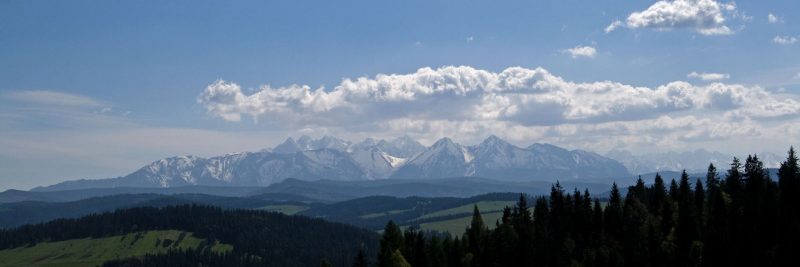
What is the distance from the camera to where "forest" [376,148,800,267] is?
116 metres

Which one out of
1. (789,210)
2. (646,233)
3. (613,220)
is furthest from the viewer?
(613,220)

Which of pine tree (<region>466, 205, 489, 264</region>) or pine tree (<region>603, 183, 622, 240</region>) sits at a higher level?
pine tree (<region>603, 183, 622, 240</region>)

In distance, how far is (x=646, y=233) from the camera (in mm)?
124625

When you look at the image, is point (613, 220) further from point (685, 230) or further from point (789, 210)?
point (789, 210)

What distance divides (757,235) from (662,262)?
14541 mm

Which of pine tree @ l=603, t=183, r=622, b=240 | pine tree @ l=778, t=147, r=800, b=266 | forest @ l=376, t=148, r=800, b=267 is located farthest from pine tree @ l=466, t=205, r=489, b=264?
pine tree @ l=778, t=147, r=800, b=266

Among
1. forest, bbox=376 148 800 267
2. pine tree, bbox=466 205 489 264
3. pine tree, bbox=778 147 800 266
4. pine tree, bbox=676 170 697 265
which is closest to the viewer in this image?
pine tree, bbox=778 147 800 266

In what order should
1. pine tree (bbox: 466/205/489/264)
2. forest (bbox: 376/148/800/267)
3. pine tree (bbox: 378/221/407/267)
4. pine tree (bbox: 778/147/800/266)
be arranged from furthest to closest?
1. pine tree (bbox: 466/205/489/264)
2. pine tree (bbox: 378/221/407/267)
3. forest (bbox: 376/148/800/267)
4. pine tree (bbox: 778/147/800/266)

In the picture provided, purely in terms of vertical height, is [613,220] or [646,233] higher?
[613,220]

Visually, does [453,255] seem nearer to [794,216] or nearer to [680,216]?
[680,216]

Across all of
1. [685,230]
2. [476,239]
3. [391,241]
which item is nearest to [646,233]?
[685,230]

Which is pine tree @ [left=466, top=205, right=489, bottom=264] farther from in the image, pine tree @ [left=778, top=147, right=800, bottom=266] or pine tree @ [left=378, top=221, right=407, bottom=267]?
pine tree @ [left=778, top=147, right=800, bottom=266]

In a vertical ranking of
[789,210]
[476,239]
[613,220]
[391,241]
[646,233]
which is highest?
[789,210]

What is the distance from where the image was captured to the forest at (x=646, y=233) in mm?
115562
